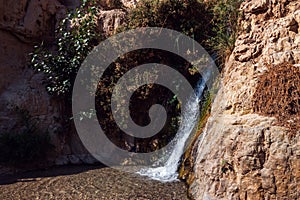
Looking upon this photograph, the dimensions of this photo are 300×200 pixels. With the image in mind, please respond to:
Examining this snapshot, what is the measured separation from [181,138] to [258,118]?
269cm

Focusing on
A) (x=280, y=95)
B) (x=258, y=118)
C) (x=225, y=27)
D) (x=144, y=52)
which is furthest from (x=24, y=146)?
(x=280, y=95)

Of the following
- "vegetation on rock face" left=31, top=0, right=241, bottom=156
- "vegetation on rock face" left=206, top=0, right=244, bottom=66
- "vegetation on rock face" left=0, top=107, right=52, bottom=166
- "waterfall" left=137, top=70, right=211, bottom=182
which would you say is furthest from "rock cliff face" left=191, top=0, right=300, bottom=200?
"vegetation on rock face" left=0, top=107, right=52, bottom=166

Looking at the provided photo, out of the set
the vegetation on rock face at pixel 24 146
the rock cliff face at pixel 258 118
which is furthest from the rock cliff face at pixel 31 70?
the rock cliff face at pixel 258 118

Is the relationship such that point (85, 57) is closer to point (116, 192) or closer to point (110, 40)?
point (110, 40)

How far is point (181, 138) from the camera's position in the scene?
6801mm

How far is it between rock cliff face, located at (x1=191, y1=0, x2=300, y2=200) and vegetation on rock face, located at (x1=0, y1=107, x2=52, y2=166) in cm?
421

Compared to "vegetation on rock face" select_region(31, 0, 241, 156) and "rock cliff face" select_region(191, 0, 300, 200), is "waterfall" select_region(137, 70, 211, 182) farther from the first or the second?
"rock cliff face" select_region(191, 0, 300, 200)

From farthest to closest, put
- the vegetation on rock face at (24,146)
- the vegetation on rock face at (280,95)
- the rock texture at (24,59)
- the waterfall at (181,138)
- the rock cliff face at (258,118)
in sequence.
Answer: the rock texture at (24,59)
the vegetation on rock face at (24,146)
the waterfall at (181,138)
the vegetation on rock face at (280,95)
the rock cliff face at (258,118)

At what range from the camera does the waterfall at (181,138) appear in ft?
20.6

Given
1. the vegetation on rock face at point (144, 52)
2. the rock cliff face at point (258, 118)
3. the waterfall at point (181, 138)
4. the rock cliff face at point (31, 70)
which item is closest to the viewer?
the rock cliff face at point (258, 118)

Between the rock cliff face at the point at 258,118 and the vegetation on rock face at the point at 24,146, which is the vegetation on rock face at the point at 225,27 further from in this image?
the vegetation on rock face at the point at 24,146

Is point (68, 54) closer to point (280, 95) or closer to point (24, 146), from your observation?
point (24, 146)

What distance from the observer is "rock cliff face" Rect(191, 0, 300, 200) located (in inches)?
156

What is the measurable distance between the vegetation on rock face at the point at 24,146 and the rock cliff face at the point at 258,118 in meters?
4.21
